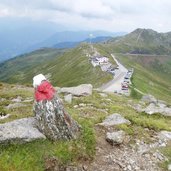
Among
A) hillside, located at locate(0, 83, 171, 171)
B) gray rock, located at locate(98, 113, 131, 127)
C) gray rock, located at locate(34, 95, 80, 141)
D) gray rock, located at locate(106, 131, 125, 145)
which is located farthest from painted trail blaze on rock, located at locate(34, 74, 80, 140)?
gray rock, located at locate(98, 113, 131, 127)

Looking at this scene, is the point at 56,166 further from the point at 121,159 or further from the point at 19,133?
the point at 121,159

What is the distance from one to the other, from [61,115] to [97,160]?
2721mm

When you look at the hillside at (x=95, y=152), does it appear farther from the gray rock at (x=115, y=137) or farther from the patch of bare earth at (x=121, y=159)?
the gray rock at (x=115, y=137)

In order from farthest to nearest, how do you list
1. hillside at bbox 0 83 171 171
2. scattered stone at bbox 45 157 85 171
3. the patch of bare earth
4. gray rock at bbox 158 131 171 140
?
gray rock at bbox 158 131 171 140 → the patch of bare earth → scattered stone at bbox 45 157 85 171 → hillside at bbox 0 83 171 171

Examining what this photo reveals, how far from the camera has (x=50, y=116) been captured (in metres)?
15.7

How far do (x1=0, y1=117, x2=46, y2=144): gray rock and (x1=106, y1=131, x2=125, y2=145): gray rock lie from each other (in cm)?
397

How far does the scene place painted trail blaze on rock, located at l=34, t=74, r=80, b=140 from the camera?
51.8 feet

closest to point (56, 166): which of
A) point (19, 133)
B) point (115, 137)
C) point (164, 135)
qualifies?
point (19, 133)

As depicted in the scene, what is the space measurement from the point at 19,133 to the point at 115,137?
210 inches

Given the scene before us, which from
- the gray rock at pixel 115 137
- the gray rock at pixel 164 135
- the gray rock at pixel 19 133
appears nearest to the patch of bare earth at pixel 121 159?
the gray rock at pixel 115 137

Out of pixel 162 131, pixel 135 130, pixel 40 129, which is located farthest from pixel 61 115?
pixel 162 131

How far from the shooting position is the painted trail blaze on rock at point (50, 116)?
51.8 feet

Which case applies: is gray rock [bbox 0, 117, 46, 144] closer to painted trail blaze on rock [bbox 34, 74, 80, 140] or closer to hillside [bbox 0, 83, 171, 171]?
hillside [bbox 0, 83, 171, 171]

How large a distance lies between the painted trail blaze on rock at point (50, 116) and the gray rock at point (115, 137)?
2.42 metres
